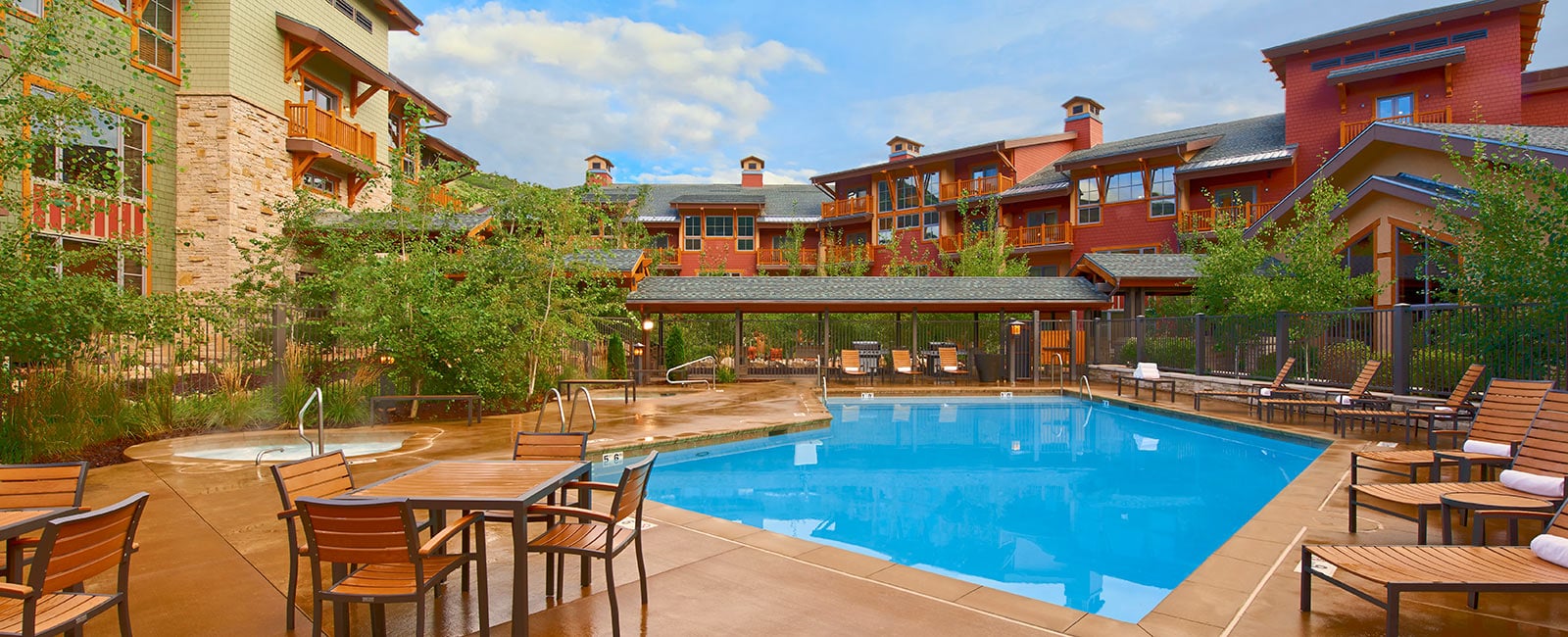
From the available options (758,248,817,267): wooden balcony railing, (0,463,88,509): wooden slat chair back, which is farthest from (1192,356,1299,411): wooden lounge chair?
(758,248,817,267): wooden balcony railing

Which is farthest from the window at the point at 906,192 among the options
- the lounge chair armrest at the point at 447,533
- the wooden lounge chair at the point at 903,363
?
the lounge chair armrest at the point at 447,533

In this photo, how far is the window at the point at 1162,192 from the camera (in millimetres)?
24750

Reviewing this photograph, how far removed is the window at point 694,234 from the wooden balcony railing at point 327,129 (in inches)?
609

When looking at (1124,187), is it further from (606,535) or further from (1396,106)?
(606,535)

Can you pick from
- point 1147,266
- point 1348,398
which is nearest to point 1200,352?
point 1147,266

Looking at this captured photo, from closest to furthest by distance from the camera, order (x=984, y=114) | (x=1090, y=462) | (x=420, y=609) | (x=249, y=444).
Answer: (x=420, y=609)
(x=249, y=444)
(x=1090, y=462)
(x=984, y=114)

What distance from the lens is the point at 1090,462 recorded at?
9.29 m

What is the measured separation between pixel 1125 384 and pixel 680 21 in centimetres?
2723

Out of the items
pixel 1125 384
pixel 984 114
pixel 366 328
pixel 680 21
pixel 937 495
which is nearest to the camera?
pixel 937 495

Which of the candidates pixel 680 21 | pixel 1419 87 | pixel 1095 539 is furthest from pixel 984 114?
pixel 1095 539

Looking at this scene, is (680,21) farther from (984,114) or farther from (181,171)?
(984,114)

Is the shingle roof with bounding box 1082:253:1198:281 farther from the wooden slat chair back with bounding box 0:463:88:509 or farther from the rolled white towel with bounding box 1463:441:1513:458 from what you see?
the wooden slat chair back with bounding box 0:463:88:509

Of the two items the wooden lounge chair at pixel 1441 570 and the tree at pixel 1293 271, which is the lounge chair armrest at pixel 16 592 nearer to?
the wooden lounge chair at pixel 1441 570

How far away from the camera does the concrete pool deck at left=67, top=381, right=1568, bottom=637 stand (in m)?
Answer: 3.36
